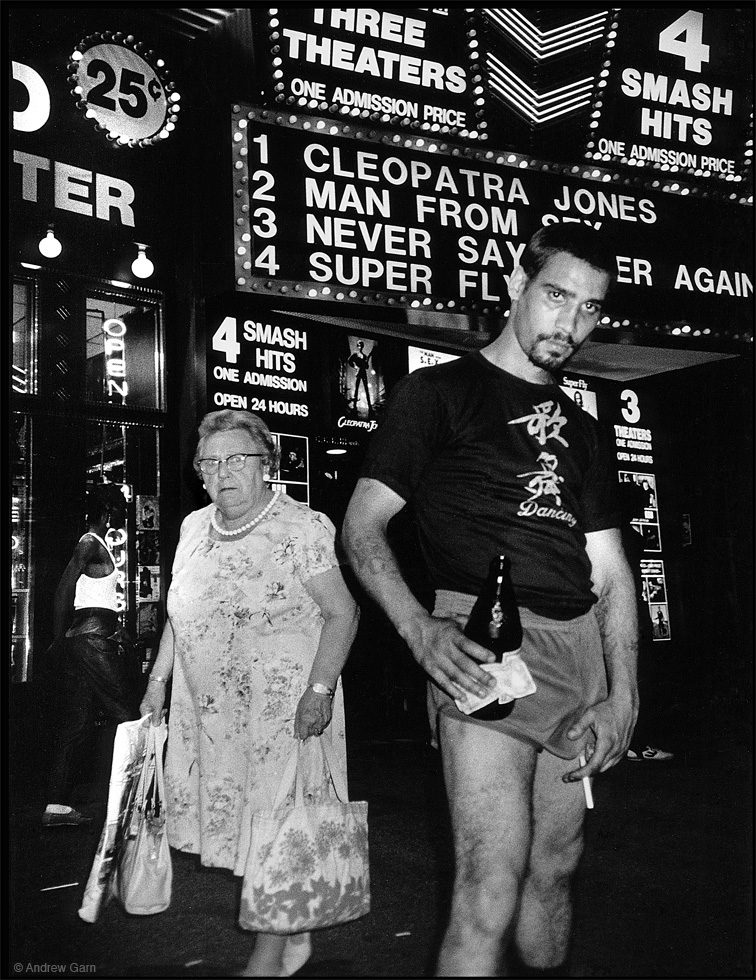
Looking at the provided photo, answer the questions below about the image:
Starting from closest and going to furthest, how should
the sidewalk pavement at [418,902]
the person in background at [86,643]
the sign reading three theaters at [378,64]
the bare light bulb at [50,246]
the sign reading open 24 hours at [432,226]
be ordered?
the sidewalk pavement at [418,902] < the sign reading open 24 hours at [432,226] < the sign reading three theaters at [378,64] < the person in background at [86,643] < the bare light bulb at [50,246]

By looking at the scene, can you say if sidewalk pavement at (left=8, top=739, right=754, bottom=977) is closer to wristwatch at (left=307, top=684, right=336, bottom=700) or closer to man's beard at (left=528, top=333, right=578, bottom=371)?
wristwatch at (left=307, top=684, right=336, bottom=700)

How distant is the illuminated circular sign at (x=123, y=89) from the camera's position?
7785mm

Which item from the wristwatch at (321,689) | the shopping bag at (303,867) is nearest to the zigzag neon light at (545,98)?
the wristwatch at (321,689)

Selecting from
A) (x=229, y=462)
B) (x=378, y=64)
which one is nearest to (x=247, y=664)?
(x=229, y=462)

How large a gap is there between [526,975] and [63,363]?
21.0ft

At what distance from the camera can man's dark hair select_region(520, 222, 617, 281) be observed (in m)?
2.99

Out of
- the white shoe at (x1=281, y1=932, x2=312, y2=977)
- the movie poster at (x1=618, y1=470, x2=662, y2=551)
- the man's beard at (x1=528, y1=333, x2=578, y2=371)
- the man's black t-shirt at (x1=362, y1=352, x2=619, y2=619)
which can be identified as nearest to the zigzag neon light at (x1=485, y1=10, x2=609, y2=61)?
the man's beard at (x1=528, y1=333, x2=578, y2=371)

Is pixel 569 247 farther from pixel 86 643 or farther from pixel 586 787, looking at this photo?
pixel 86 643

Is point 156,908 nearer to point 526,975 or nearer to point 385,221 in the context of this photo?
point 526,975

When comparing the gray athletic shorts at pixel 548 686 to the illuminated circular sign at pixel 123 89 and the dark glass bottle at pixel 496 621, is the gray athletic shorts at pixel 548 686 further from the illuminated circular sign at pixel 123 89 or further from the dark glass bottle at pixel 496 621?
the illuminated circular sign at pixel 123 89

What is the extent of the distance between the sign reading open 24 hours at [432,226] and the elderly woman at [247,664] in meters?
1.56

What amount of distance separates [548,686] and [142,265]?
6.64 meters

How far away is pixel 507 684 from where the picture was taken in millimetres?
2535

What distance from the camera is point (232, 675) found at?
370 centimetres
